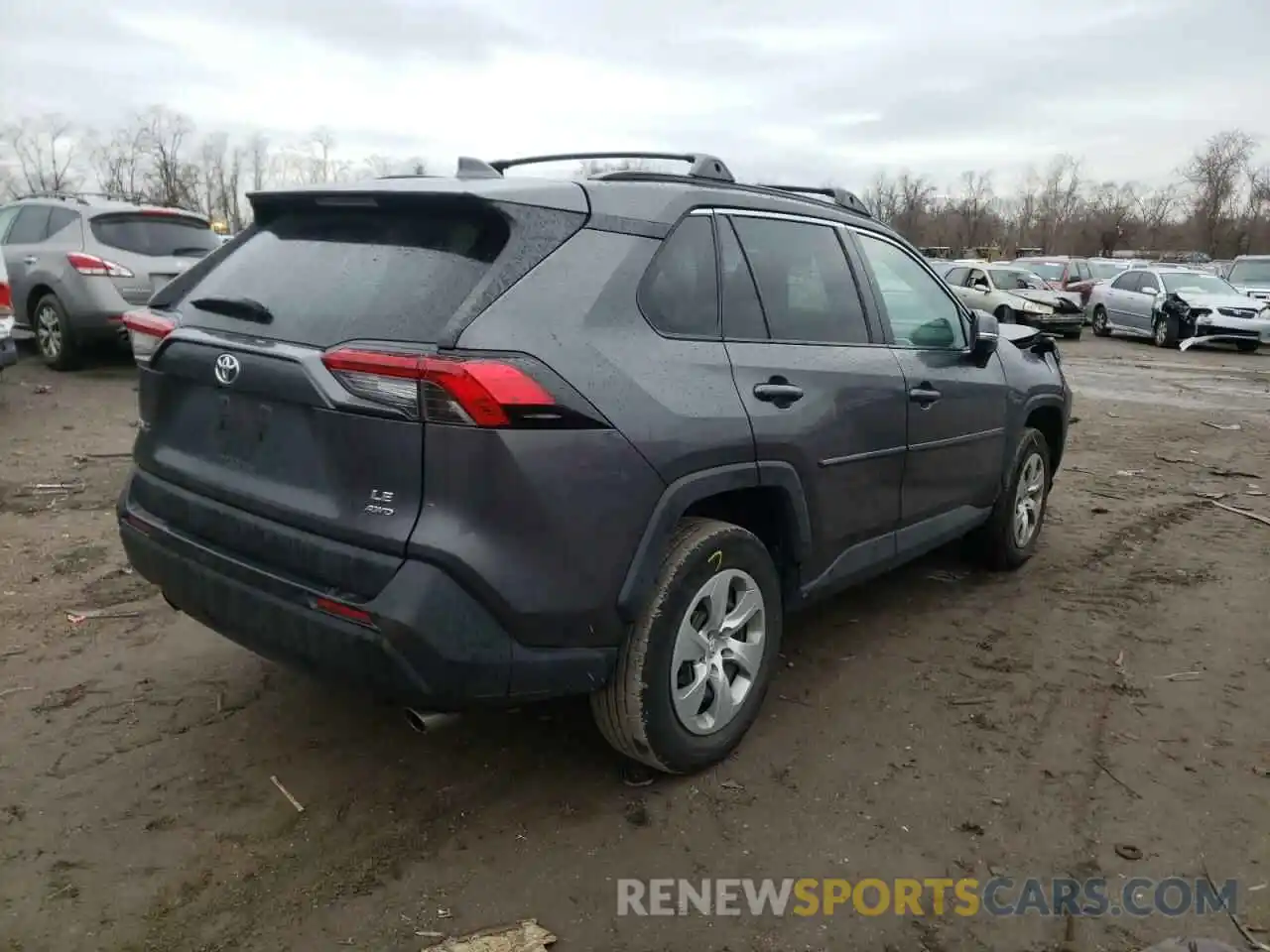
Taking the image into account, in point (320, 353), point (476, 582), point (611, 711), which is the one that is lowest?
point (611, 711)

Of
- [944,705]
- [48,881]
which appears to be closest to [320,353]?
[48,881]

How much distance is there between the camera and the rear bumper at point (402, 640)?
2.35 metres

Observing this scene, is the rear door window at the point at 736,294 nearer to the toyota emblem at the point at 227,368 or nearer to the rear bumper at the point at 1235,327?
the toyota emblem at the point at 227,368

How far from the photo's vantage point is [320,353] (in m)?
2.52

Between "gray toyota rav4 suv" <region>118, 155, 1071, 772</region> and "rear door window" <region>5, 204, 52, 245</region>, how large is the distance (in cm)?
824

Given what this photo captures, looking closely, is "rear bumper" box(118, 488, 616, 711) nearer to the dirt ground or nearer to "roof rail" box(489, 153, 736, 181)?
the dirt ground

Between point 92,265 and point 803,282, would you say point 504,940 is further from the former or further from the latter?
point 92,265

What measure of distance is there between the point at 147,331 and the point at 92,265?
289 inches

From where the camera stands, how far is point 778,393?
3.12 metres

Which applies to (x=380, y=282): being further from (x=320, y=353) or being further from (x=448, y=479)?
(x=448, y=479)

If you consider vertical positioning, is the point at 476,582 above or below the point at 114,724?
above

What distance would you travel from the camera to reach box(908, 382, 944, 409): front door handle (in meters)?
3.82

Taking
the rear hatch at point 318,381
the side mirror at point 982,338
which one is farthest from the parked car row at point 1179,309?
the rear hatch at point 318,381

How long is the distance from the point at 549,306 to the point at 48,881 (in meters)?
1.98
